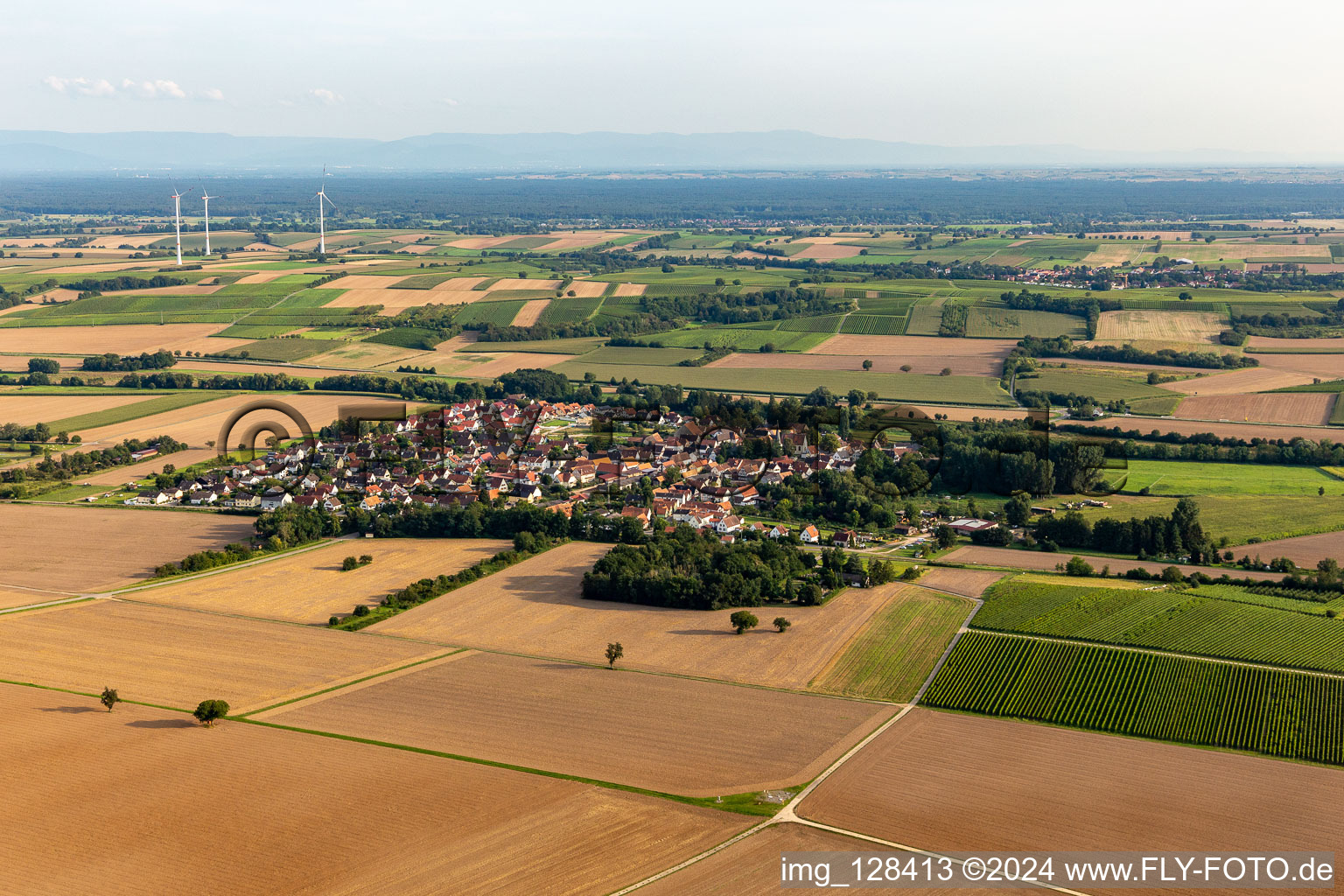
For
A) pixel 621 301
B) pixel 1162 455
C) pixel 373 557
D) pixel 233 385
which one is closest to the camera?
pixel 373 557

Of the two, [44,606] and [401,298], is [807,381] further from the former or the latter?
[44,606]

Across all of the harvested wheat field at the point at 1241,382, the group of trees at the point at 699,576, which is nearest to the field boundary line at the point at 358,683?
the group of trees at the point at 699,576

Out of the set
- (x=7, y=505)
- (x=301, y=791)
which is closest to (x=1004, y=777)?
(x=301, y=791)

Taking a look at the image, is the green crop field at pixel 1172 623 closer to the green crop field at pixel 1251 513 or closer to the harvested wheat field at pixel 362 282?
the green crop field at pixel 1251 513

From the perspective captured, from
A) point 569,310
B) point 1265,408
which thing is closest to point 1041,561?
point 1265,408

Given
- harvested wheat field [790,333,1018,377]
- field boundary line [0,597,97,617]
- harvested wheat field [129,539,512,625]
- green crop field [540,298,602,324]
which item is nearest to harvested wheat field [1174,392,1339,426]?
harvested wheat field [790,333,1018,377]

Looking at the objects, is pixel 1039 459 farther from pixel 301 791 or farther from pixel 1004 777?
pixel 301 791
